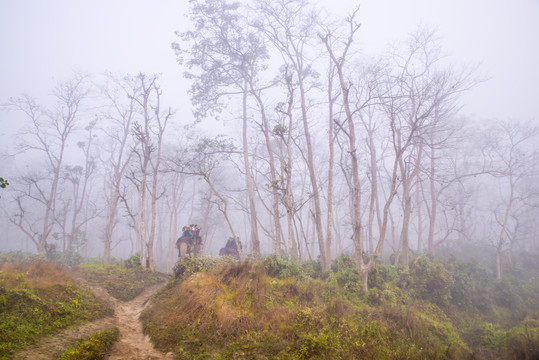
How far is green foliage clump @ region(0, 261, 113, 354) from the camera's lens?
4.69 m

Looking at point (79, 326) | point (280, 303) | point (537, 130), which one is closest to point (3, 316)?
point (79, 326)

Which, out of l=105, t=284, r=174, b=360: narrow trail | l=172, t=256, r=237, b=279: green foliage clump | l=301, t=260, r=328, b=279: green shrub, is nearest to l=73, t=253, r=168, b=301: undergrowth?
l=105, t=284, r=174, b=360: narrow trail

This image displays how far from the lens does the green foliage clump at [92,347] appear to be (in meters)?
4.18

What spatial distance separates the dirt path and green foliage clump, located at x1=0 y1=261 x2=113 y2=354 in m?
0.20

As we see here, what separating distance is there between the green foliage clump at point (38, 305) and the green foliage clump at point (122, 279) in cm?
181

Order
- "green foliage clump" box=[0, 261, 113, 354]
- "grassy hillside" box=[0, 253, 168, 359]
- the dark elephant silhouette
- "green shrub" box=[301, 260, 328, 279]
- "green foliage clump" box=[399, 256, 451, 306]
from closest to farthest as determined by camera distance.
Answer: "grassy hillside" box=[0, 253, 168, 359]
"green foliage clump" box=[0, 261, 113, 354]
"green foliage clump" box=[399, 256, 451, 306]
"green shrub" box=[301, 260, 328, 279]
the dark elephant silhouette

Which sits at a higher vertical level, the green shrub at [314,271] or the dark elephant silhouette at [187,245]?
the dark elephant silhouette at [187,245]

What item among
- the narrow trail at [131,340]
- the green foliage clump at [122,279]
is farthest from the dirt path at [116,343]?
the green foliage clump at [122,279]

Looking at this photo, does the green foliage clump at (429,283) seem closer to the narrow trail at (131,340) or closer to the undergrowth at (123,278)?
the narrow trail at (131,340)

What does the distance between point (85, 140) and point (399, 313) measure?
2769cm

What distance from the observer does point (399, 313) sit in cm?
641

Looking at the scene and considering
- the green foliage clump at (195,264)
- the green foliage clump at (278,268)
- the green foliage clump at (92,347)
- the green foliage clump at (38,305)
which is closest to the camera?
the green foliage clump at (92,347)

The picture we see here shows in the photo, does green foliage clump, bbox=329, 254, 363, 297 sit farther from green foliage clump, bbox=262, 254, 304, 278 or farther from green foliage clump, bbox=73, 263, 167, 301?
green foliage clump, bbox=73, 263, 167, 301

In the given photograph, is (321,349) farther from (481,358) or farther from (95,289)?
(95,289)
